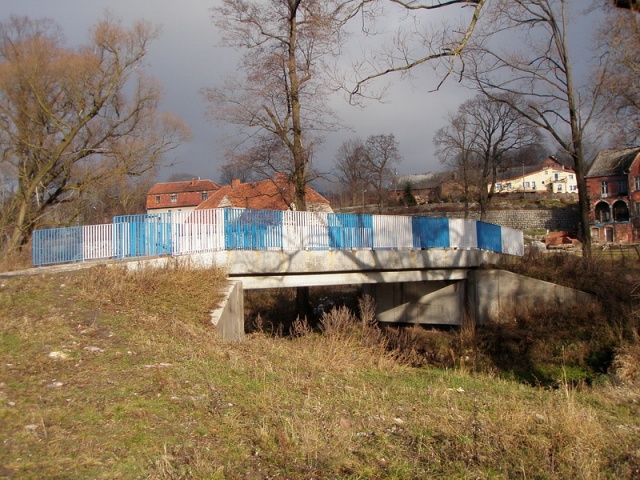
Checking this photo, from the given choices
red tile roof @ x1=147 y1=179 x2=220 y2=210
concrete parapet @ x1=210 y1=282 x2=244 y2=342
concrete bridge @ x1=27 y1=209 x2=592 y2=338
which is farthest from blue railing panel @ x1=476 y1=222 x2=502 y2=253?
red tile roof @ x1=147 y1=179 x2=220 y2=210

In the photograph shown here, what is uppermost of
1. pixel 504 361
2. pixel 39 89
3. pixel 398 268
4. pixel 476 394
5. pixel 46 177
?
pixel 39 89

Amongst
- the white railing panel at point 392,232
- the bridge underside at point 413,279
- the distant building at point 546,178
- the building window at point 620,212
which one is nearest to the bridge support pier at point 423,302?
the bridge underside at point 413,279

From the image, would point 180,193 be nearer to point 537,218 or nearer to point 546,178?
point 537,218

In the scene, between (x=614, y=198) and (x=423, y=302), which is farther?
(x=614, y=198)

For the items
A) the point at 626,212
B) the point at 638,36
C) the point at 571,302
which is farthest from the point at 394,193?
the point at 638,36

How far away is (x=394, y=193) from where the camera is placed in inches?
2913

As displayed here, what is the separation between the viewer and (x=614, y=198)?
58500mm

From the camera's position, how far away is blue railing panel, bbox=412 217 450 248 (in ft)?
63.3

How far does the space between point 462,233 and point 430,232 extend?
164 cm

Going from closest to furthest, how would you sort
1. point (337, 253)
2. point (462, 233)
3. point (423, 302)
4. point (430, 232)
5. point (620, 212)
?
point (337, 253)
point (430, 232)
point (462, 233)
point (423, 302)
point (620, 212)

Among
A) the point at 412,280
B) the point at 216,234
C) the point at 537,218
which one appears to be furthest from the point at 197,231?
the point at 537,218

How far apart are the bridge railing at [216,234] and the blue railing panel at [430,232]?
40 centimetres

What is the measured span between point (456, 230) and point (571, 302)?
14.9 ft

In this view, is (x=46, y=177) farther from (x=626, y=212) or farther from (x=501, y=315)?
(x=626, y=212)
